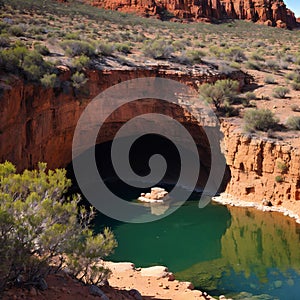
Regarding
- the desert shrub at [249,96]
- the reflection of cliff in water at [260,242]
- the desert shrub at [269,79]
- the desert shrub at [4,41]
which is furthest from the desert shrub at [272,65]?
the desert shrub at [4,41]

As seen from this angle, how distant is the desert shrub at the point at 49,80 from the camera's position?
1565cm

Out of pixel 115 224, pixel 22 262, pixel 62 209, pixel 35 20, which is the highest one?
pixel 35 20

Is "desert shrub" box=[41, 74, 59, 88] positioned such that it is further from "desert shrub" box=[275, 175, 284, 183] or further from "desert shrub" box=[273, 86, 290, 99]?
"desert shrub" box=[273, 86, 290, 99]

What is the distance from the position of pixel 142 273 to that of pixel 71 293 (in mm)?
3862

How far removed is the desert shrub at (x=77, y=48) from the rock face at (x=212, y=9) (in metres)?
29.5

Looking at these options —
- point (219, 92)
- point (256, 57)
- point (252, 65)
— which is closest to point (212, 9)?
point (256, 57)

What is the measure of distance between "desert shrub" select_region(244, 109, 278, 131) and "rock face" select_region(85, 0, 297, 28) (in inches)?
1266

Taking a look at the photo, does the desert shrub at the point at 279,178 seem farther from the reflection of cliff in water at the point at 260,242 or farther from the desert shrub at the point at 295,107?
the desert shrub at the point at 295,107

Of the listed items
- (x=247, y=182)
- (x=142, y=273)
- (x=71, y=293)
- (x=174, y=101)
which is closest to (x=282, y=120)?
(x=247, y=182)

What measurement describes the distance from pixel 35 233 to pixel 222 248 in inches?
381

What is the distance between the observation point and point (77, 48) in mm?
19469

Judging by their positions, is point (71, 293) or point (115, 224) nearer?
point (71, 293)

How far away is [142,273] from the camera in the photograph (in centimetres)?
1108

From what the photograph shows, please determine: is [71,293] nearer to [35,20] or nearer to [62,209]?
[62,209]
